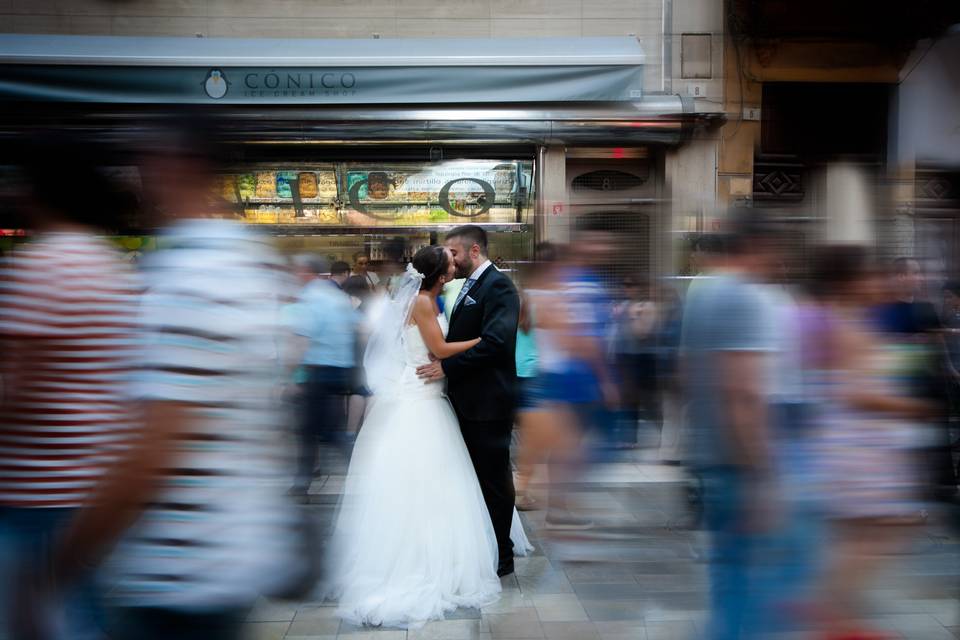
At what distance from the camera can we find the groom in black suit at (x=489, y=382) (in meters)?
4.77

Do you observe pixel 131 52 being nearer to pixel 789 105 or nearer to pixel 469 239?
pixel 469 239

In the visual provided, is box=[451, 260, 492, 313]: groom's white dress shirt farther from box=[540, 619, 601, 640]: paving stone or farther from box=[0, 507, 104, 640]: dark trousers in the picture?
box=[0, 507, 104, 640]: dark trousers

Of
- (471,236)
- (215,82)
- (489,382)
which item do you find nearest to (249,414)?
(489,382)

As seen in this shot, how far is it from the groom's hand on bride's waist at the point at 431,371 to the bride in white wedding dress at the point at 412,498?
41 mm

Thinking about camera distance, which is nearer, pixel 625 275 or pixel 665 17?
pixel 625 275

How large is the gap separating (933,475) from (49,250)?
18.4 feet

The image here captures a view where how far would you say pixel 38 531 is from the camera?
2.43 m

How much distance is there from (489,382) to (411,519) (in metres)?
0.97

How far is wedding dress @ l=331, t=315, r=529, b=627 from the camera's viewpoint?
4.32m

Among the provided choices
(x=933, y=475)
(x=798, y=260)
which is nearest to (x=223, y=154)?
(x=798, y=260)

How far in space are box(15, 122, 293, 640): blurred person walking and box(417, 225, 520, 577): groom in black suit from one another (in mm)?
2784

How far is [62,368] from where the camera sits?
7.52 ft

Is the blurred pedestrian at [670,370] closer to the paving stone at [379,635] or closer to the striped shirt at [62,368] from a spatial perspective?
the paving stone at [379,635]

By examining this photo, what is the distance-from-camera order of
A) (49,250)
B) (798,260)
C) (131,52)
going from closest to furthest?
1. (49,250)
2. (798,260)
3. (131,52)
